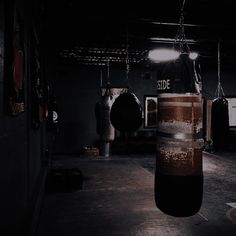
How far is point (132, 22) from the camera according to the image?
19.0 ft

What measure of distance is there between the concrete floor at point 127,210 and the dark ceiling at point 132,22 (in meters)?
2.81

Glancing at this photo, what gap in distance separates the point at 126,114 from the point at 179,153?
2.82 m

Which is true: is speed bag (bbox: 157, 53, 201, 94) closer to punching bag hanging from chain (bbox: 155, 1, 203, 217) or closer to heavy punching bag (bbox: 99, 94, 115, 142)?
punching bag hanging from chain (bbox: 155, 1, 203, 217)

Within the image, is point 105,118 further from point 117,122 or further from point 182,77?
point 182,77

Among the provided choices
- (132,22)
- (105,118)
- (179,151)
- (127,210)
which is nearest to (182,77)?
(179,151)

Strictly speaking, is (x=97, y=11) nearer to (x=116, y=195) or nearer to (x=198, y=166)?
(x=116, y=195)

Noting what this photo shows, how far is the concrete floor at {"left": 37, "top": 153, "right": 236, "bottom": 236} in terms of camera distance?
4.33 metres

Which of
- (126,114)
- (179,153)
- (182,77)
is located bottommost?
(179,153)

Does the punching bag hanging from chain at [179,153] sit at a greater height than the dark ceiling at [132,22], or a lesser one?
lesser

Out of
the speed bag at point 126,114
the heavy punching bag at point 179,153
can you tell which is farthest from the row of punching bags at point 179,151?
the speed bag at point 126,114

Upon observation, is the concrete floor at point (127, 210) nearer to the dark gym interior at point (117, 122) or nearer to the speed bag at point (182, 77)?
the dark gym interior at point (117, 122)

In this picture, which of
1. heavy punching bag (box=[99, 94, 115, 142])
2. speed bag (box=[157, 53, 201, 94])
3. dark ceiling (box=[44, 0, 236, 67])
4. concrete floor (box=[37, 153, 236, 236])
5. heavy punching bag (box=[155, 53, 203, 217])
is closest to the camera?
heavy punching bag (box=[155, 53, 203, 217])

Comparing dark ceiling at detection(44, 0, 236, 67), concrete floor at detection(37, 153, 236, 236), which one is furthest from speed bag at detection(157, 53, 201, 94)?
concrete floor at detection(37, 153, 236, 236)

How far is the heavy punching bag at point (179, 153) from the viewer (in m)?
2.02
